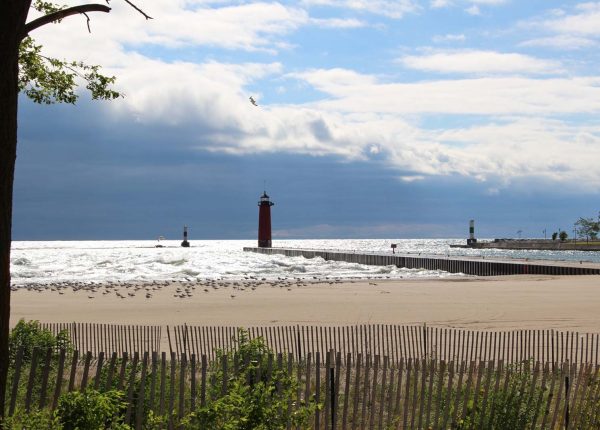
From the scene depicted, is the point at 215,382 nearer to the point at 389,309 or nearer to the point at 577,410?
the point at 577,410

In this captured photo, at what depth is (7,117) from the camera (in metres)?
8.45

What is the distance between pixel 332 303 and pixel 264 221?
266ft

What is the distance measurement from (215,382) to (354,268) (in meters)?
67.8

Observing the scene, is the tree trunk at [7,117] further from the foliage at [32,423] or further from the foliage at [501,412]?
the foliage at [501,412]

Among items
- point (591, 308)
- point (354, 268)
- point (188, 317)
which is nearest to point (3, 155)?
point (188, 317)

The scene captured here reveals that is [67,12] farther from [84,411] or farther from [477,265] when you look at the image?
[477,265]

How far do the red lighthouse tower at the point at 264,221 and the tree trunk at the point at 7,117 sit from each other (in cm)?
10466

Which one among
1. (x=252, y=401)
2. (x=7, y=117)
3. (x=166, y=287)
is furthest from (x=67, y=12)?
(x=166, y=287)

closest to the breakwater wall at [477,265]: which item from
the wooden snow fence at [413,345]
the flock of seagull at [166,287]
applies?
the flock of seagull at [166,287]

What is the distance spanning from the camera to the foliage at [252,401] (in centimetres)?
867

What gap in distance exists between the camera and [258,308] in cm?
3616

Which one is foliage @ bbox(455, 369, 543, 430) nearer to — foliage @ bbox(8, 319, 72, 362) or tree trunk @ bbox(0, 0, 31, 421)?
tree trunk @ bbox(0, 0, 31, 421)

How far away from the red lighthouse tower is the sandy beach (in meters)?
59.1

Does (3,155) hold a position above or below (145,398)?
above
